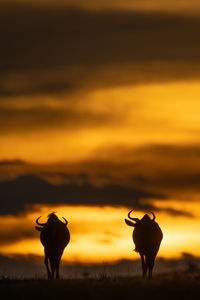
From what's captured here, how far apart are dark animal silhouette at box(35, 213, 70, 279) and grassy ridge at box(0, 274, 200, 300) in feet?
25.4

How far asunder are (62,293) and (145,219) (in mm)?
10620

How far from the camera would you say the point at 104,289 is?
105ft

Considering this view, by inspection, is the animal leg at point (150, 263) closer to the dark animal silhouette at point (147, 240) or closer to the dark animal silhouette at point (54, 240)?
the dark animal silhouette at point (147, 240)

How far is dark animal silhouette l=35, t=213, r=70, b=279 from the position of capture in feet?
137

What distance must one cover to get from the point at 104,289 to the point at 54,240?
10.5m

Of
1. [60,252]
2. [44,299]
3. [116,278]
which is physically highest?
[60,252]

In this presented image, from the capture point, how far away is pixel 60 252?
42156mm

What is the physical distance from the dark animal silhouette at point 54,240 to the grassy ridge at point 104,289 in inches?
305

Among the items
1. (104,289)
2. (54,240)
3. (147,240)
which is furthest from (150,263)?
(104,289)

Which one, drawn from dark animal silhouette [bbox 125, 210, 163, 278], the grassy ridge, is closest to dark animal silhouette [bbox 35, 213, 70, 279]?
dark animal silhouette [bbox 125, 210, 163, 278]

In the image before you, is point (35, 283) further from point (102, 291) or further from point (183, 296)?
point (183, 296)

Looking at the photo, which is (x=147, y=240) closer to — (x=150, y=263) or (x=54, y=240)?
(x=150, y=263)

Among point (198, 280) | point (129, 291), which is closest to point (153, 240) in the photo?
point (198, 280)

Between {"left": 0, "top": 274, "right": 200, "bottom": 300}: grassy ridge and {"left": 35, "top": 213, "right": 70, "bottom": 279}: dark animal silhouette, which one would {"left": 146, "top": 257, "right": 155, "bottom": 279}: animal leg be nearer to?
{"left": 35, "top": 213, "right": 70, "bottom": 279}: dark animal silhouette
